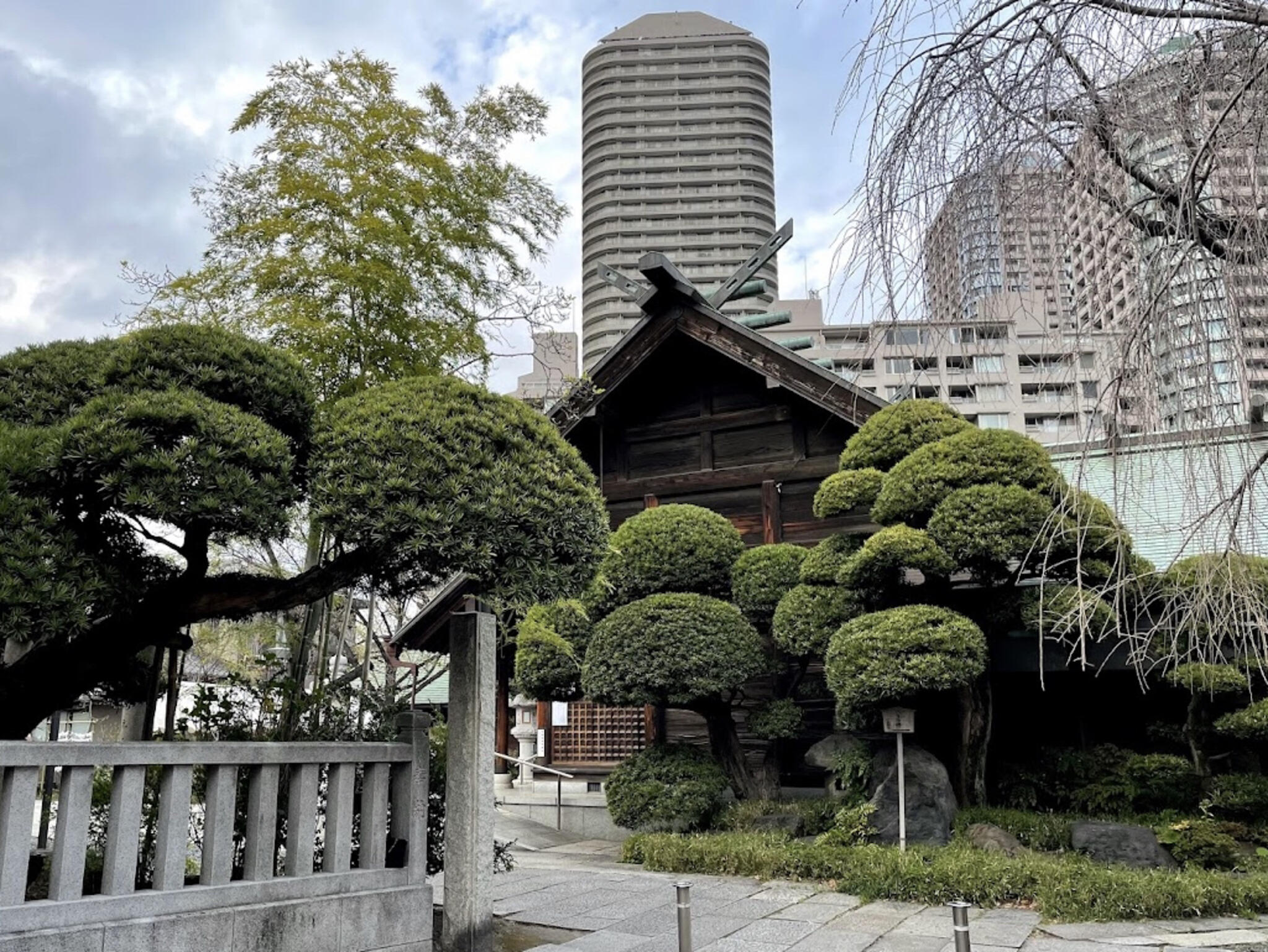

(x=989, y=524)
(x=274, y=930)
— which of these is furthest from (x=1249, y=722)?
(x=274, y=930)

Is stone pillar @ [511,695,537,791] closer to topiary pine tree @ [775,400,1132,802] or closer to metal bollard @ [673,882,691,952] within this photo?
topiary pine tree @ [775,400,1132,802]

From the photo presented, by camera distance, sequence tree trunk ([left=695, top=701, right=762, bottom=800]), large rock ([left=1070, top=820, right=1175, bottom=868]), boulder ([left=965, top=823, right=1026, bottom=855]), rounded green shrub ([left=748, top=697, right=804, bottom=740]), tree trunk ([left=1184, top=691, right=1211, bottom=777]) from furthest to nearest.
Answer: tree trunk ([left=695, top=701, right=762, bottom=800])
rounded green shrub ([left=748, top=697, right=804, bottom=740])
tree trunk ([left=1184, top=691, right=1211, bottom=777])
boulder ([left=965, top=823, right=1026, bottom=855])
large rock ([left=1070, top=820, right=1175, bottom=868])

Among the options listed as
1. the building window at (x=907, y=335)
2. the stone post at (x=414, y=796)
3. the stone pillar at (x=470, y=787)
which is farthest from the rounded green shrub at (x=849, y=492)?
the building window at (x=907, y=335)

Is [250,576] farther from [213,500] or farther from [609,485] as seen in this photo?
[609,485]

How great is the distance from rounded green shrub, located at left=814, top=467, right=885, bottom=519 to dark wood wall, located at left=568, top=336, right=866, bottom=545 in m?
2.12

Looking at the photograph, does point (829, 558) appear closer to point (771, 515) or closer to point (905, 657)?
point (905, 657)

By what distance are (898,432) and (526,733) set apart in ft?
28.3

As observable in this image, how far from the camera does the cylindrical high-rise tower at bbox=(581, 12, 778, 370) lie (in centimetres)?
6109

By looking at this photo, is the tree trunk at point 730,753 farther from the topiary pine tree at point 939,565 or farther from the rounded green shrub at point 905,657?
the rounded green shrub at point 905,657

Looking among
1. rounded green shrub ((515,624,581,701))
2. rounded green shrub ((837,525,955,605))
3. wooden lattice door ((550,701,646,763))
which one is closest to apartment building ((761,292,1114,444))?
rounded green shrub ((837,525,955,605))

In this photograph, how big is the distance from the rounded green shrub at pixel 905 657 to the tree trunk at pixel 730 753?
2332 millimetres

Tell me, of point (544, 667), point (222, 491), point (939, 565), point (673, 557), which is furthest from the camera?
point (544, 667)

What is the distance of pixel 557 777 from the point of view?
1556 cm

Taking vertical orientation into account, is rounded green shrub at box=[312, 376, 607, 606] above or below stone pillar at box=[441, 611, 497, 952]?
above
